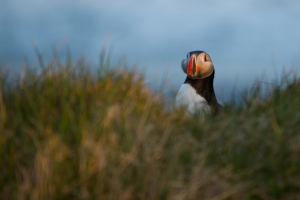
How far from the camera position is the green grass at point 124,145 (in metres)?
3.20

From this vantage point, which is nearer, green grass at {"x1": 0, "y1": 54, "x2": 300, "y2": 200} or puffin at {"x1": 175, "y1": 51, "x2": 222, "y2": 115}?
green grass at {"x1": 0, "y1": 54, "x2": 300, "y2": 200}

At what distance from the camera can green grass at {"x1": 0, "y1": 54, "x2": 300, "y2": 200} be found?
3.20 metres

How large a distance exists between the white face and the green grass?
2.52m

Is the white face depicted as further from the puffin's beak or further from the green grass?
the green grass

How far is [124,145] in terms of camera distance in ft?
11.3

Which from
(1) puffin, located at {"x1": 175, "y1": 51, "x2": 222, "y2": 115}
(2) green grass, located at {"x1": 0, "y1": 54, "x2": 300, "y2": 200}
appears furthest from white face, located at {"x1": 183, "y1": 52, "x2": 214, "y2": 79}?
(2) green grass, located at {"x1": 0, "y1": 54, "x2": 300, "y2": 200}

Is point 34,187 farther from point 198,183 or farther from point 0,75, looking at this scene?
point 0,75

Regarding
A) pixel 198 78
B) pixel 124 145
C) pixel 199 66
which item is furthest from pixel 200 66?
pixel 124 145

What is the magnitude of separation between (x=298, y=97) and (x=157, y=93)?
5.45ft

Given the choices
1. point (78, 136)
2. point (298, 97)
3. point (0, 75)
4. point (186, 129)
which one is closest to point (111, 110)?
point (78, 136)

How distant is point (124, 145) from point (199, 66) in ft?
12.9

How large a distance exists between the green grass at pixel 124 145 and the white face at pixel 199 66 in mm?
2517

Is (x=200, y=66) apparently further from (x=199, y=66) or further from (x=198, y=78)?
(x=198, y=78)

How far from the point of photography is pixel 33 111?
3.93 m
